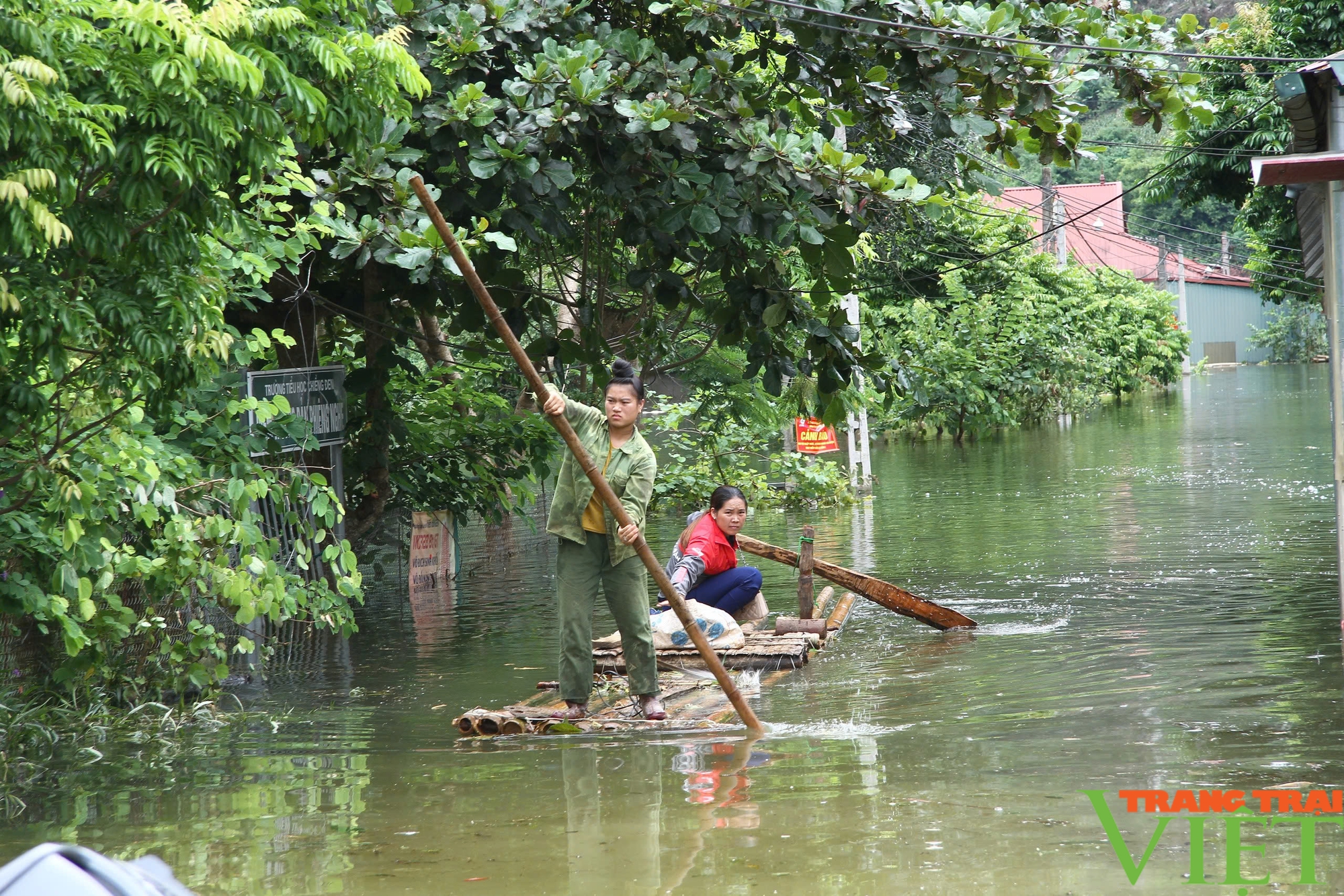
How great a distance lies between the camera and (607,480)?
23.5 feet

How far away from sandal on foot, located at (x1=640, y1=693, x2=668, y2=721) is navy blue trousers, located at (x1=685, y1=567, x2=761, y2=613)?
2181 mm

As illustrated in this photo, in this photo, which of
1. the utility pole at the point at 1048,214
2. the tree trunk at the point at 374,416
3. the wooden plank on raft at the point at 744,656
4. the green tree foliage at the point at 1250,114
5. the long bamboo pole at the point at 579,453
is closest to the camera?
the long bamboo pole at the point at 579,453

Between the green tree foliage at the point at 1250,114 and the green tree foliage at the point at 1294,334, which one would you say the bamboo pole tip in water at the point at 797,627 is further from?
the green tree foliage at the point at 1294,334

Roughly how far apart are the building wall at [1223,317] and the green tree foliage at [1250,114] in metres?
51.4

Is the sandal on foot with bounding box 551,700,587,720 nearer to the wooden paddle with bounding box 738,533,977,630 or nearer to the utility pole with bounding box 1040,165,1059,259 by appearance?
the wooden paddle with bounding box 738,533,977,630

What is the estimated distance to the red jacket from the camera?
8906mm

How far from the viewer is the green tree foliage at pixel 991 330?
28859 mm

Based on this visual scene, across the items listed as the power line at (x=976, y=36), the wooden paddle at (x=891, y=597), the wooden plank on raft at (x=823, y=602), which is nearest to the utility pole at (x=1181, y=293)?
the wooden plank on raft at (x=823, y=602)

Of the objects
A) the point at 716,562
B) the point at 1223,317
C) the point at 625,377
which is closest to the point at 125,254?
the point at 625,377

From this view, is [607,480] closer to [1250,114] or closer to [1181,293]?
[1250,114]

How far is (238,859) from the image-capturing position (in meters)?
4.88

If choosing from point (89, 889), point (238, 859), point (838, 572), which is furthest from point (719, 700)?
point (89, 889)

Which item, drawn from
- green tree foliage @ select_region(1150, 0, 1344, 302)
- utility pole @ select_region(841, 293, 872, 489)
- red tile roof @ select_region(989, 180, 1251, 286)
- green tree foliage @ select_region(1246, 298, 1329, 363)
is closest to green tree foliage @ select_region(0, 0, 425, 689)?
green tree foliage @ select_region(1150, 0, 1344, 302)

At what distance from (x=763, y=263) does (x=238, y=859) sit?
5.67 m
